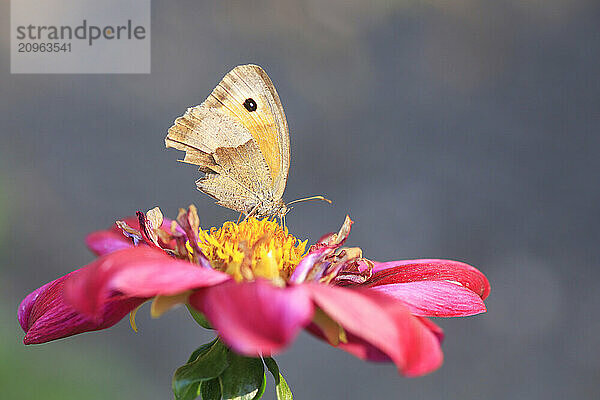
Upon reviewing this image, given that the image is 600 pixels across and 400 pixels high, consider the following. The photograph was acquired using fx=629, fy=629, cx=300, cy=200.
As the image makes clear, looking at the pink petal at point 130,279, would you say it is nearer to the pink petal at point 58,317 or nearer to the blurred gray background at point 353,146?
the pink petal at point 58,317

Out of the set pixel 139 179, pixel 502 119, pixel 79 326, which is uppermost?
pixel 502 119

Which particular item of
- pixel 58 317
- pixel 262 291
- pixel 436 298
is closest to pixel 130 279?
pixel 262 291

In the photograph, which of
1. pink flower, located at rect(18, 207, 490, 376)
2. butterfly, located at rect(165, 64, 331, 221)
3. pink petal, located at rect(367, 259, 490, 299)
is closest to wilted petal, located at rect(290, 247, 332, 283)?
pink flower, located at rect(18, 207, 490, 376)

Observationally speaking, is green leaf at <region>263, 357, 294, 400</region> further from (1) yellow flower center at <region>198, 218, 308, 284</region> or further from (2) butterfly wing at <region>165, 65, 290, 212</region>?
(2) butterfly wing at <region>165, 65, 290, 212</region>

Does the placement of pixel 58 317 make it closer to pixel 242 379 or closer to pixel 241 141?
pixel 242 379

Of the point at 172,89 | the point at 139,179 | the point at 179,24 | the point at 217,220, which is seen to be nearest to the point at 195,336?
the point at 217,220

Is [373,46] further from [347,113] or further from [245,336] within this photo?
[245,336]

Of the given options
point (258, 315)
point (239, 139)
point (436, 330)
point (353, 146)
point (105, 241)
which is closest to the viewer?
point (258, 315)

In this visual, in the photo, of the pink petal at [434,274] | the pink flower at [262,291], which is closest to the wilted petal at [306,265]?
the pink flower at [262,291]
